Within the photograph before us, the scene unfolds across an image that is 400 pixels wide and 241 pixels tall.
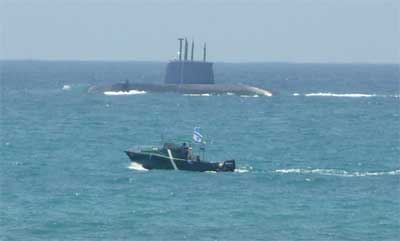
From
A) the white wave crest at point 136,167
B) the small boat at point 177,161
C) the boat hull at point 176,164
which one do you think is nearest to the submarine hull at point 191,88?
the white wave crest at point 136,167

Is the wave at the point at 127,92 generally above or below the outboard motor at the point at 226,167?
below

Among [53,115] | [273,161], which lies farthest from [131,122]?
[273,161]

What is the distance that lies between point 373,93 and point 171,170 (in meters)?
101

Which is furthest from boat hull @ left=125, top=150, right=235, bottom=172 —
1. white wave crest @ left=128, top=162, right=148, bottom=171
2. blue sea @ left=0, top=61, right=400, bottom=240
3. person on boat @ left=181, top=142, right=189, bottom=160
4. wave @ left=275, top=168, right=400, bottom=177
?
wave @ left=275, top=168, right=400, bottom=177

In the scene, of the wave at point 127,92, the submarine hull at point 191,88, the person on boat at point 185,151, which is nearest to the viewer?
the person on boat at point 185,151

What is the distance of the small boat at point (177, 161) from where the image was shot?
2504 inches

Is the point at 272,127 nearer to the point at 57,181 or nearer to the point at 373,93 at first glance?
the point at 57,181

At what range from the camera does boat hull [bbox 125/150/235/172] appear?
63.6 metres

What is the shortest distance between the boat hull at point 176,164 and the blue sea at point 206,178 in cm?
53

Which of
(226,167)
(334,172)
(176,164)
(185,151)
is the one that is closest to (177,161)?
(176,164)

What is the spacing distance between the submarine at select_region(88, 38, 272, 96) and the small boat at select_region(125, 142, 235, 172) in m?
78.3

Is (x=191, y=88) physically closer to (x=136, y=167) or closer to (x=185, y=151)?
(x=136, y=167)

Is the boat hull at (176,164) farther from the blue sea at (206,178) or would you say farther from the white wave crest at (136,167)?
the blue sea at (206,178)

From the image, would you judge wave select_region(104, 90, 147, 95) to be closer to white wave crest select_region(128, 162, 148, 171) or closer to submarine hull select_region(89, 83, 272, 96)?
submarine hull select_region(89, 83, 272, 96)
